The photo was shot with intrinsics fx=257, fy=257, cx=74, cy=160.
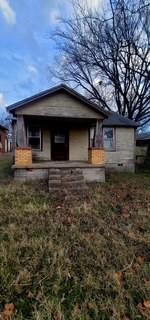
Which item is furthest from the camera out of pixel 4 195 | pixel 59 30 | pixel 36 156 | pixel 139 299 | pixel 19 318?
pixel 59 30

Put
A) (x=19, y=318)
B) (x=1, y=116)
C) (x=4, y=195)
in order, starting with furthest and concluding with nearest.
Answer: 1. (x=1, y=116)
2. (x=4, y=195)
3. (x=19, y=318)

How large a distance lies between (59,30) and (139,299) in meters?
21.5

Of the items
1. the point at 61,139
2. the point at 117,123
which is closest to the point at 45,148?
the point at 61,139

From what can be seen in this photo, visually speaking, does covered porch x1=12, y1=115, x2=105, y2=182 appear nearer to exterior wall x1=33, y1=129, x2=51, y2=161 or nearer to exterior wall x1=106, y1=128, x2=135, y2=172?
exterior wall x1=33, y1=129, x2=51, y2=161

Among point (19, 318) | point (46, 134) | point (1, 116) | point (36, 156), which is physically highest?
point (1, 116)

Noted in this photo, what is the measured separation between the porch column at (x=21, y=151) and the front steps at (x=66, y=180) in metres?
1.05

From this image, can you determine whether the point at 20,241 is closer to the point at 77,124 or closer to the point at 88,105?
the point at 88,105

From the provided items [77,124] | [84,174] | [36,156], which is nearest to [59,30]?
[77,124]

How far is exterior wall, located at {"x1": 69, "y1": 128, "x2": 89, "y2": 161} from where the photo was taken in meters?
14.3

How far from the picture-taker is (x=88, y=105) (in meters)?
11.2

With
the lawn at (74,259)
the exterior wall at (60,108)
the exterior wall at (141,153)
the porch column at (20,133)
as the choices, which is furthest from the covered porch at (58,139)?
the lawn at (74,259)

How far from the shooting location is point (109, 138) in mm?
15164

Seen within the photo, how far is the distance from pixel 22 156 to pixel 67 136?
440cm

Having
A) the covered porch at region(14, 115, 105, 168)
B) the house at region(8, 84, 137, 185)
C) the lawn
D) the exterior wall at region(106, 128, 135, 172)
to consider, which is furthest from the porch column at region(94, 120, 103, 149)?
the lawn
